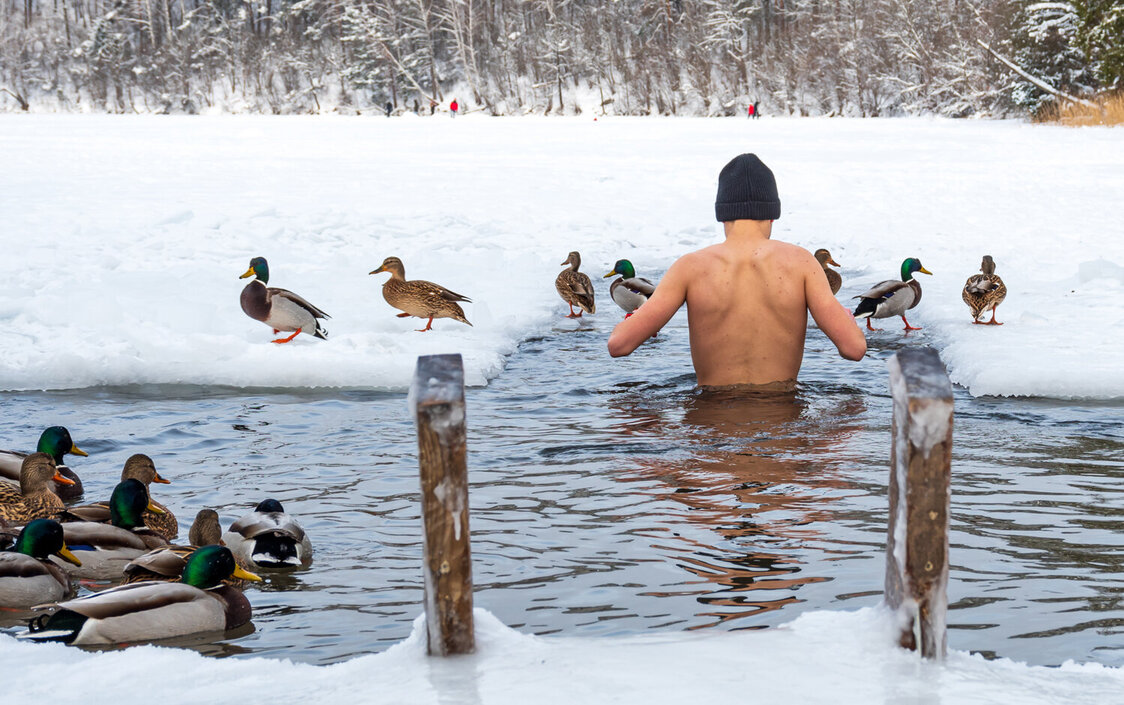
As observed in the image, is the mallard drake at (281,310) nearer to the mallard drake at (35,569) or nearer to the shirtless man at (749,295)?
the shirtless man at (749,295)

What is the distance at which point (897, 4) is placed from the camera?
50.4 m

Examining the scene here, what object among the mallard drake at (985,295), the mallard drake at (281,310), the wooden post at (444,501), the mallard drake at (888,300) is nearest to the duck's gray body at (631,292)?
the mallard drake at (888,300)

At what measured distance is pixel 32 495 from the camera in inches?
217

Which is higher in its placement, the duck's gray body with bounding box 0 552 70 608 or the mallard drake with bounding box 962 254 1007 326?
the mallard drake with bounding box 962 254 1007 326

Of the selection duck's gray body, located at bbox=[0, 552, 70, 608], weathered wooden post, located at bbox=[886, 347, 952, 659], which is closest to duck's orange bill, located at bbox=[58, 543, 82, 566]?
duck's gray body, located at bbox=[0, 552, 70, 608]

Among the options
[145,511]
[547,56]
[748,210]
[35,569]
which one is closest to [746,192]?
[748,210]

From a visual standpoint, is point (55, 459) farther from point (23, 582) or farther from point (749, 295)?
point (749, 295)

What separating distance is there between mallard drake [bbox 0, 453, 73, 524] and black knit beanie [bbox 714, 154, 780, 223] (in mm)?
3388

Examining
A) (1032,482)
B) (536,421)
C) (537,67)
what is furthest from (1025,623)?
(537,67)

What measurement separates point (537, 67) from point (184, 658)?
59.6 metres

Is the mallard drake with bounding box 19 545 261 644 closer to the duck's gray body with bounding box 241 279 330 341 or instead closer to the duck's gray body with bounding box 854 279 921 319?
the duck's gray body with bounding box 241 279 330 341

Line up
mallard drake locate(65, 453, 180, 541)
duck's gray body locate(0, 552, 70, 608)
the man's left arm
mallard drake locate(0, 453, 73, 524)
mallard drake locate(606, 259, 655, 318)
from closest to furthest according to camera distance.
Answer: duck's gray body locate(0, 552, 70, 608), mallard drake locate(65, 453, 180, 541), mallard drake locate(0, 453, 73, 524), the man's left arm, mallard drake locate(606, 259, 655, 318)

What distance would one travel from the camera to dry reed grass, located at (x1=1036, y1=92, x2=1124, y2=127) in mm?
28406

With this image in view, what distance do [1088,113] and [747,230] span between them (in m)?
28.4
